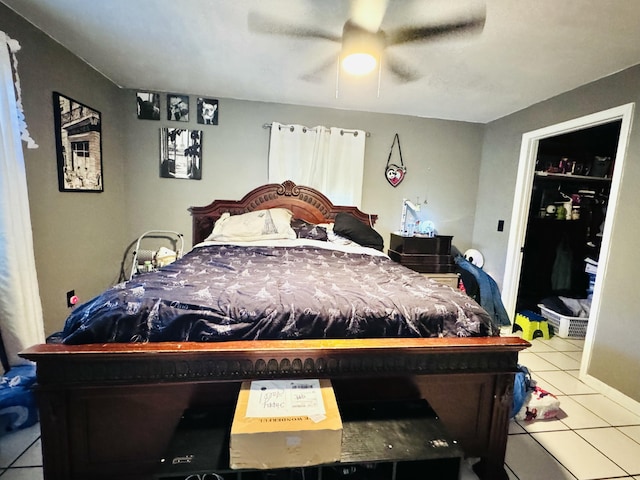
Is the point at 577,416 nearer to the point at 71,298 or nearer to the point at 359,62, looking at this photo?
the point at 359,62

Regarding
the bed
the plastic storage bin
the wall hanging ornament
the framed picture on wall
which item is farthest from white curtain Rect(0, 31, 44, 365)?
the plastic storage bin

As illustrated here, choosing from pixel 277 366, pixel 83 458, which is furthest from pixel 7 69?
pixel 277 366

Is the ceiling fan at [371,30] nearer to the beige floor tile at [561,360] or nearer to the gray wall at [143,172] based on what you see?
the gray wall at [143,172]

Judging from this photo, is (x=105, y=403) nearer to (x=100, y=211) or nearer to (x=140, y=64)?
(x=100, y=211)

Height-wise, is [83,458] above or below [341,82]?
below

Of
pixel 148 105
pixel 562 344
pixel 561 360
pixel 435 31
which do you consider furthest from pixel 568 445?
pixel 148 105

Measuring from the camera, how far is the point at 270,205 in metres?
3.37

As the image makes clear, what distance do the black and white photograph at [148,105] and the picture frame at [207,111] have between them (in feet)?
1.31

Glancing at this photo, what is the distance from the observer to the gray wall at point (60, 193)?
2061 millimetres

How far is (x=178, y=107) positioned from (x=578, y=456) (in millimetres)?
4054

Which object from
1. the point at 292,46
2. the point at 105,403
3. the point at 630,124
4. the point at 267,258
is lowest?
the point at 105,403

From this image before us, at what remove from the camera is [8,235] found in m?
1.77

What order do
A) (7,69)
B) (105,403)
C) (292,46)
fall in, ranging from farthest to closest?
(292,46) < (7,69) < (105,403)

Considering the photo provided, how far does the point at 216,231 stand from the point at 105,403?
1.97 meters
